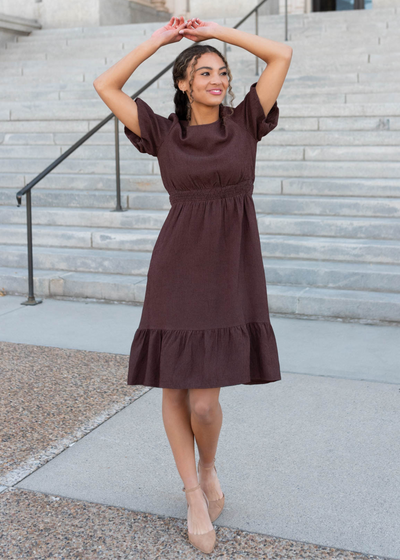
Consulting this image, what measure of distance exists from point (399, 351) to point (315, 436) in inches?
62.0

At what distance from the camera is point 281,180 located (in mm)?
7488

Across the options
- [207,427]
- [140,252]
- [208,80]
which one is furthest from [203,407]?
[140,252]

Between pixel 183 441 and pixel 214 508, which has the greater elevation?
pixel 183 441

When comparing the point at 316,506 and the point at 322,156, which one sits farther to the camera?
the point at 322,156

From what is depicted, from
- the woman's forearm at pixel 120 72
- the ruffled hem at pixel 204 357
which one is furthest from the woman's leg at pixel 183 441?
the woman's forearm at pixel 120 72

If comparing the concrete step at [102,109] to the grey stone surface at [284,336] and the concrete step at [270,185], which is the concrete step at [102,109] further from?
the grey stone surface at [284,336]

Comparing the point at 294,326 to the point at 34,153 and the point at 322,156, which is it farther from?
the point at 34,153

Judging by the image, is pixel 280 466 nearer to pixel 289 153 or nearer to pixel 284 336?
pixel 284 336

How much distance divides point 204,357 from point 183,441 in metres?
0.38

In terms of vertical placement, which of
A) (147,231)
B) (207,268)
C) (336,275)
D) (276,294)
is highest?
(207,268)

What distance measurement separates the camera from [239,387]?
14.1 feet

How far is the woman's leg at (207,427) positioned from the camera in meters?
2.63

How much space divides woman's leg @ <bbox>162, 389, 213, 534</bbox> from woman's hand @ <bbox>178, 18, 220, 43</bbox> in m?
1.32

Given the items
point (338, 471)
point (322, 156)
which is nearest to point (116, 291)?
point (322, 156)
